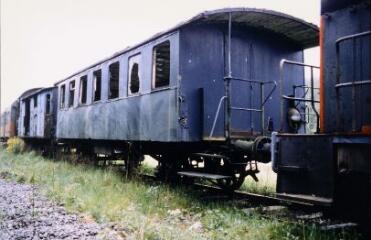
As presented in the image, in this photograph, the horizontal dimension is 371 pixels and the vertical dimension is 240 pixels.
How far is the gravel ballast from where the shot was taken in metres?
4.21

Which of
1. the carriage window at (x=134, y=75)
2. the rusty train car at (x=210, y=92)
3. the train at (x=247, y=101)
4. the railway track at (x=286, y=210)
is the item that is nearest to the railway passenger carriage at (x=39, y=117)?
the train at (x=247, y=101)

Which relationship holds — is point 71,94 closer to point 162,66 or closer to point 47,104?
point 47,104

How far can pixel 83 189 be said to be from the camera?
23.2 ft

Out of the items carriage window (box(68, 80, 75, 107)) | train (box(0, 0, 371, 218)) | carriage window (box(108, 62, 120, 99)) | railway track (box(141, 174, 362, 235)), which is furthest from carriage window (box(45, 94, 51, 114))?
railway track (box(141, 174, 362, 235))

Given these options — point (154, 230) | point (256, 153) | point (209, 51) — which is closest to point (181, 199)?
point (256, 153)

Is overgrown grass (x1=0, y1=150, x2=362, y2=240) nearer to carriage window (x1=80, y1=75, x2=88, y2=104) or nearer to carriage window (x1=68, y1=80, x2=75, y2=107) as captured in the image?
carriage window (x1=80, y1=75, x2=88, y2=104)

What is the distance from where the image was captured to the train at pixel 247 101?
4.22 meters

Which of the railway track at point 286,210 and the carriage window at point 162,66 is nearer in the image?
the railway track at point 286,210

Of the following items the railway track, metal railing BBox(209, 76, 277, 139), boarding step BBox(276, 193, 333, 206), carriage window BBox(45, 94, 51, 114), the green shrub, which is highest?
carriage window BBox(45, 94, 51, 114)

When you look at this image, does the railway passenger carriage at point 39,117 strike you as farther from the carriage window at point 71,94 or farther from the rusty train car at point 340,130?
the rusty train car at point 340,130

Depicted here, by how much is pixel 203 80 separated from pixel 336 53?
339 centimetres

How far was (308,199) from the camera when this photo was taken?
428cm

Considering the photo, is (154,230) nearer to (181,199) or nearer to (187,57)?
(181,199)

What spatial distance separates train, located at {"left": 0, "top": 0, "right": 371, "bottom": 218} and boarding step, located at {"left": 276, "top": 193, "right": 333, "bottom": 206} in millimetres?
19
